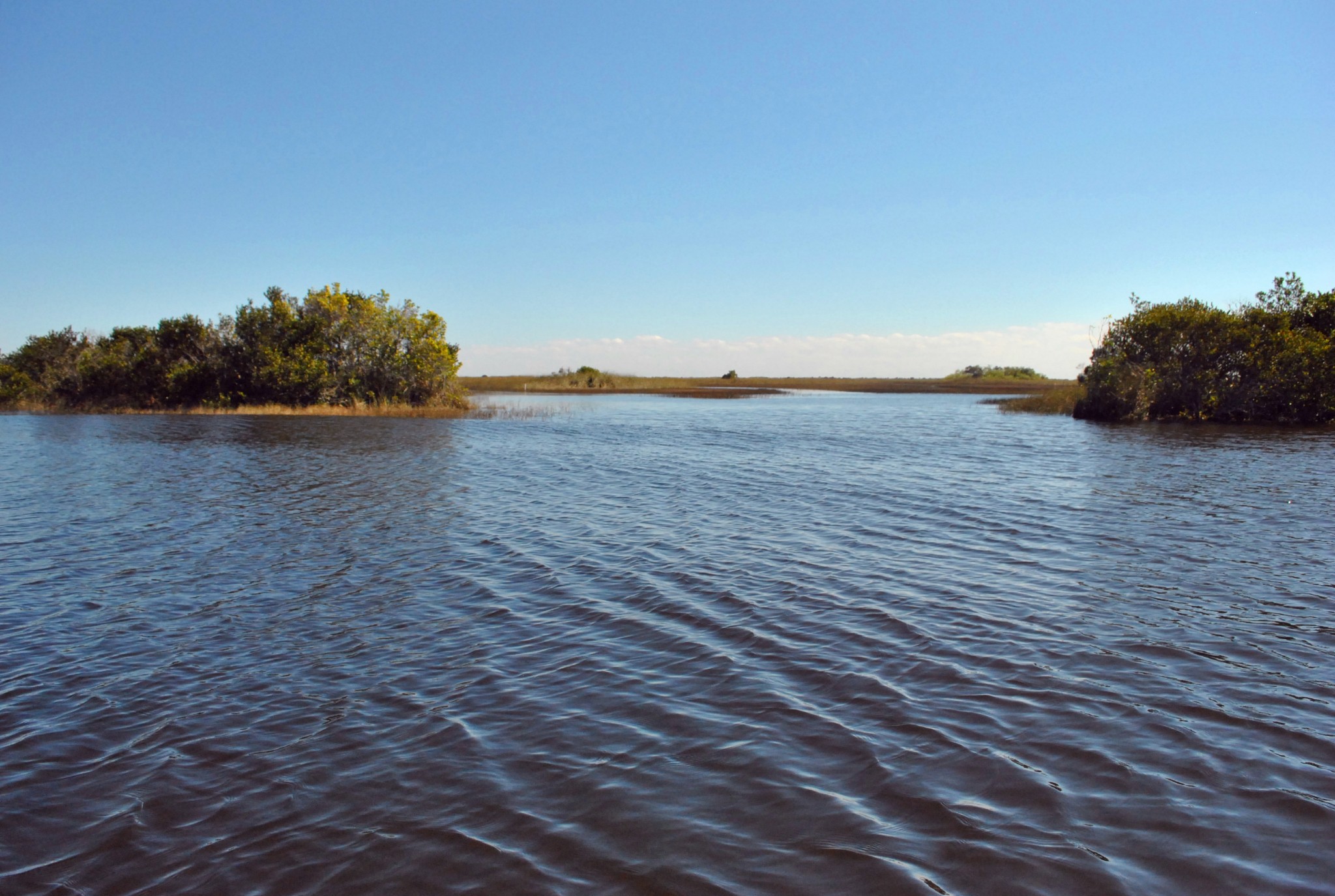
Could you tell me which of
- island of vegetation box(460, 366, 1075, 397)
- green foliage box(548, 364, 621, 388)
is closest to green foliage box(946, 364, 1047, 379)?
island of vegetation box(460, 366, 1075, 397)

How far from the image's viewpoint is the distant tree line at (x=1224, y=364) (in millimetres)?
45125

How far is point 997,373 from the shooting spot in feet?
490

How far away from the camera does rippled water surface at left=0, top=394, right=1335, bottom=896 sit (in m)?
4.75

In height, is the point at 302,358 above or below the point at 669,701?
above

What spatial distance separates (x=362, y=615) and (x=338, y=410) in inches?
1966

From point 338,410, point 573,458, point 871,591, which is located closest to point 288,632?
point 871,591

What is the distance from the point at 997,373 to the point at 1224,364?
352 feet

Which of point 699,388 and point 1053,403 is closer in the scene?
point 1053,403

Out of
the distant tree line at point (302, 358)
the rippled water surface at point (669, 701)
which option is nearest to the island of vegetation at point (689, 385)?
the distant tree line at point (302, 358)

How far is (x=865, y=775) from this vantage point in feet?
18.7

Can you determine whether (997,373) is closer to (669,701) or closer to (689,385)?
(689,385)

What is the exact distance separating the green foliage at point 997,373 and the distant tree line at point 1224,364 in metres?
99.3

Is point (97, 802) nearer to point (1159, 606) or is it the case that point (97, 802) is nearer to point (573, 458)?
point (1159, 606)

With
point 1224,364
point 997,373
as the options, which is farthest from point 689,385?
point 1224,364
